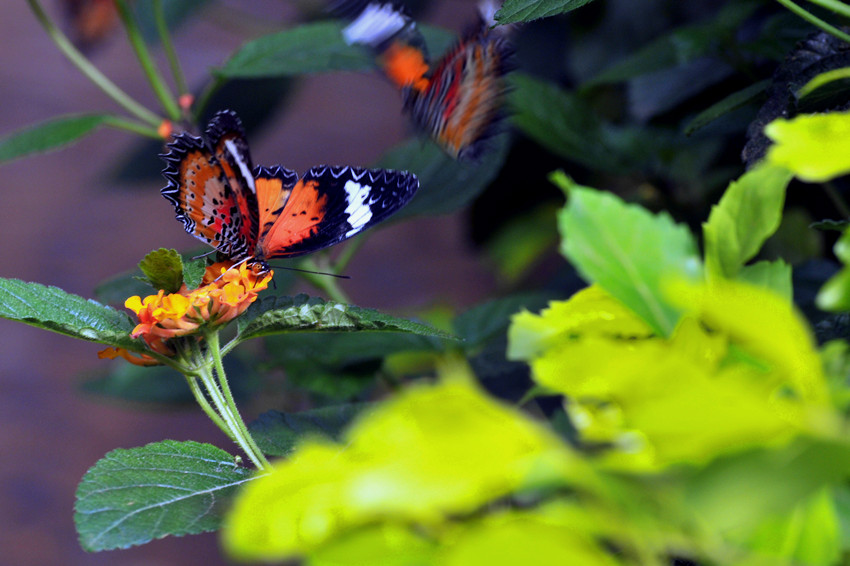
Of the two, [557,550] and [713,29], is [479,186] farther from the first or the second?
[557,550]

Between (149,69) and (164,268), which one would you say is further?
(149,69)

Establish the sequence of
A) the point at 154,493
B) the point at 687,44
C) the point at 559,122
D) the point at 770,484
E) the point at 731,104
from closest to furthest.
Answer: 1. the point at 770,484
2. the point at 154,493
3. the point at 731,104
4. the point at 687,44
5. the point at 559,122

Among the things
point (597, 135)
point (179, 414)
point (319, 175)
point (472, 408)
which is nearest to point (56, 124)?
point (319, 175)

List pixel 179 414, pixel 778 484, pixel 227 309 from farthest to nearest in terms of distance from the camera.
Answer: pixel 179 414
pixel 227 309
pixel 778 484

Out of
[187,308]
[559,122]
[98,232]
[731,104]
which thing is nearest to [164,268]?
[187,308]

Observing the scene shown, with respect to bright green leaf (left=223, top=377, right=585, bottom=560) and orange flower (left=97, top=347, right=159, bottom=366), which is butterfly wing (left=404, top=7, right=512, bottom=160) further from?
bright green leaf (left=223, top=377, right=585, bottom=560)

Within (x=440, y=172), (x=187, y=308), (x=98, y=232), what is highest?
(x=187, y=308)

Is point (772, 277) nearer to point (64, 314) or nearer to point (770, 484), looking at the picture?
point (770, 484)
